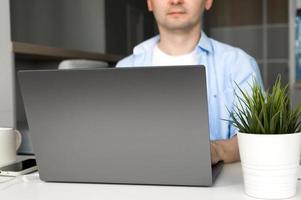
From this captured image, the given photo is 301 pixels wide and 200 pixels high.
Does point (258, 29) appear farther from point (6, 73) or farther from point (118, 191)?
point (118, 191)

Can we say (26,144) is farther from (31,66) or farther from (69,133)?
(69,133)

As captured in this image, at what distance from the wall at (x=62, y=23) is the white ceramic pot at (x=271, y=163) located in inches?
68.7

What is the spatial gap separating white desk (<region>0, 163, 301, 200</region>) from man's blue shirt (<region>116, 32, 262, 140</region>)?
1.81 ft

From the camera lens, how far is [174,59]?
61.2 inches

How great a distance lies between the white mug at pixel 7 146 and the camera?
1034mm

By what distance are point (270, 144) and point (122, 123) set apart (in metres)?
0.27

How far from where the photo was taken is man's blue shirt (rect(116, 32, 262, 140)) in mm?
1422

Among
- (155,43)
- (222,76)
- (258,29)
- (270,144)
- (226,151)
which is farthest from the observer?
(258,29)

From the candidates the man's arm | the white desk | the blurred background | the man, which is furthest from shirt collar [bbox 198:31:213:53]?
the white desk

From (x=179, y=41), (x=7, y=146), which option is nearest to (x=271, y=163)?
(x=7, y=146)

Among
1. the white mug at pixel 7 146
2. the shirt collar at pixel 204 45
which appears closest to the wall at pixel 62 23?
the shirt collar at pixel 204 45

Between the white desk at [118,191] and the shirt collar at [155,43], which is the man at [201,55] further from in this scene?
the white desk at [118,191]

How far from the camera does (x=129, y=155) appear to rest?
2.66 feet

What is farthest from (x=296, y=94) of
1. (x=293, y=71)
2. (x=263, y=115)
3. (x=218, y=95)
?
(x=263, y=115)
